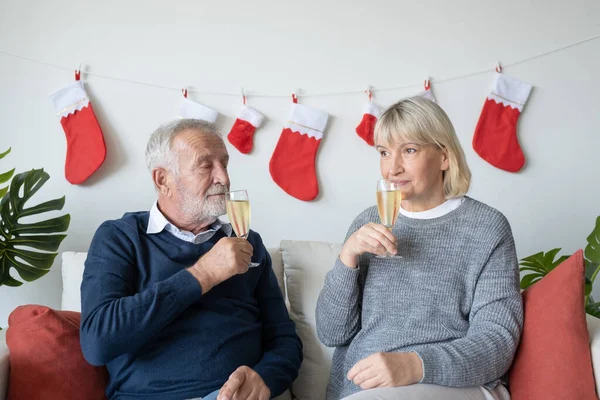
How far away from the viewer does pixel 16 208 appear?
2.14 metres

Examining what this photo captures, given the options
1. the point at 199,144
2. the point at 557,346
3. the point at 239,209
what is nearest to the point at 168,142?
the point at 199,144

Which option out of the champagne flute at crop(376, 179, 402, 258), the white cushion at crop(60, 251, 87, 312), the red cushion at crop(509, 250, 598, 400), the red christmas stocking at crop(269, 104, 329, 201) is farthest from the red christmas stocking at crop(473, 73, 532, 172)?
the white cushion at crop(60, 251, 87, 312)

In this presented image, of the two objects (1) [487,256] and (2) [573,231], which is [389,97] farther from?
(1) [487,256]

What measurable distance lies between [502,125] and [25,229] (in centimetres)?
212

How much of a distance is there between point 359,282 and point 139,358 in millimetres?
661

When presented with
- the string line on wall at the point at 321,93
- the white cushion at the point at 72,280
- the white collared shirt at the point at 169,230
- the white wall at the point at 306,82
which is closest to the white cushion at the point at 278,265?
the white collared shirt at the point at 169,230

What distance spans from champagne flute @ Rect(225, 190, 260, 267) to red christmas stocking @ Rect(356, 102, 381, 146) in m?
1.23

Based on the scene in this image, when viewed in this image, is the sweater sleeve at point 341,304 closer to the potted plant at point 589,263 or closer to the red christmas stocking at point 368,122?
the potted plant at point 589,263

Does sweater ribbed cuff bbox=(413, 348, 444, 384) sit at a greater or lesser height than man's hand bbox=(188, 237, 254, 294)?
lesser

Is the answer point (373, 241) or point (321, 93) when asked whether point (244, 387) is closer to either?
point (373, 241)

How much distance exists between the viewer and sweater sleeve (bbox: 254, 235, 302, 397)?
175 centimetres

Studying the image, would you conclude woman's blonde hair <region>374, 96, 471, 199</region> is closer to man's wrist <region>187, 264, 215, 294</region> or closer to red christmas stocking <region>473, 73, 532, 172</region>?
man's wrist <region>187, 264, 215, 294</region>

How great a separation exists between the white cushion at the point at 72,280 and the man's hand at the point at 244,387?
0.79m

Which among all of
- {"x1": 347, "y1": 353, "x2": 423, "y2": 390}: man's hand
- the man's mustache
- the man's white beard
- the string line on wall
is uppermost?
the string line on wall
